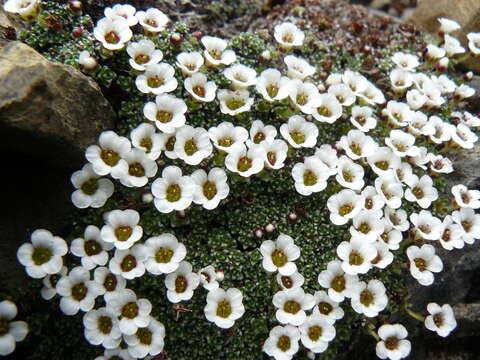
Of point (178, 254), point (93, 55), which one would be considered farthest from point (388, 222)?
point (93, 55)

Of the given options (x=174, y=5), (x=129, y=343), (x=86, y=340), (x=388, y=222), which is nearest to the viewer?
(x=129, y=343)

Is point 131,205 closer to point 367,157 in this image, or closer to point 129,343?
point 129,343

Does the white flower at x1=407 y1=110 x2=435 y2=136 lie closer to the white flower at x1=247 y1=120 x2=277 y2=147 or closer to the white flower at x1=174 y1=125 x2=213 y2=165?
the white flower at x1=247 y1=120 x2=277 y2=147

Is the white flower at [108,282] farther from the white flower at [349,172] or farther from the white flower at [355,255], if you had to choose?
the white flower at [349,172]

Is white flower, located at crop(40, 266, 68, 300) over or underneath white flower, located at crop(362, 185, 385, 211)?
underneath

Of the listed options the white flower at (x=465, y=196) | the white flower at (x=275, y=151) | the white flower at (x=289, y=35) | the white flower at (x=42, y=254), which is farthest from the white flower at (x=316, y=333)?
the white flower at (x=289, y=35)

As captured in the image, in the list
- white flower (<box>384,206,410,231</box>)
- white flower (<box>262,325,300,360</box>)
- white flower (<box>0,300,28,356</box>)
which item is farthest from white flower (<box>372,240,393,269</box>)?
white flower (<box>0,300,28,356</box>)
